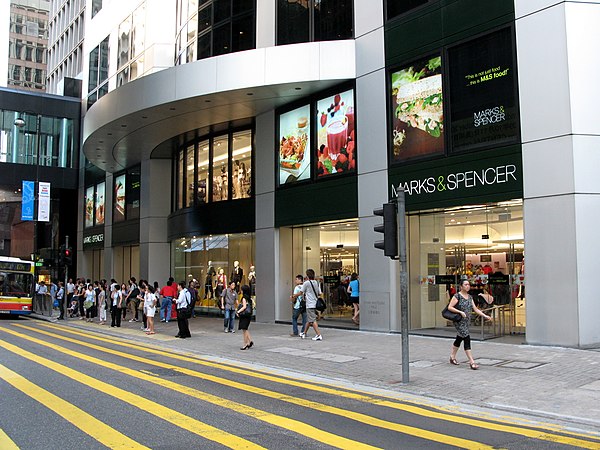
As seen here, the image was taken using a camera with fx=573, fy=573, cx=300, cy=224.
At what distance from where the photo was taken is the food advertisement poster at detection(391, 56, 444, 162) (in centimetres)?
1539

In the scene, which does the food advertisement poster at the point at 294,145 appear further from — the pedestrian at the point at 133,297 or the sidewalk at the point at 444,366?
the pedestrian at the point at 133,297

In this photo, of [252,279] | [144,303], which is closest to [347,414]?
[144,303]

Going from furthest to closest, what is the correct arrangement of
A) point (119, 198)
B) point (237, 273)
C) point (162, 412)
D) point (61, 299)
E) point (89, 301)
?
point (119, 198)
point (61, 299)
point (89, 301)
point (237, 273)
point (162, 412)

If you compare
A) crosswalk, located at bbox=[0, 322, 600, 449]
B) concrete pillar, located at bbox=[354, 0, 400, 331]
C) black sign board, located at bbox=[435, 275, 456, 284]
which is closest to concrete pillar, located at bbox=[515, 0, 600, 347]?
black sign board, located at bbox=[435, 275, 456, 284]

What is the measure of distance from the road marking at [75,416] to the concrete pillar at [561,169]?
9.86 metres

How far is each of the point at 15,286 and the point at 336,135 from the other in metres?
18.4

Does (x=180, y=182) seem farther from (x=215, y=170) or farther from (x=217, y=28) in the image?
(x=217, y=28)

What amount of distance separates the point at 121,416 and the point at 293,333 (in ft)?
32.0

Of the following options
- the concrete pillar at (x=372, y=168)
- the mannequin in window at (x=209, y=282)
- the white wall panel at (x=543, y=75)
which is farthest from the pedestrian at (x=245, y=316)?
the mannequin in window at (x=209, y=282)

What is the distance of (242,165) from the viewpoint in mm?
22609

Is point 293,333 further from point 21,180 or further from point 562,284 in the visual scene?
point 21,180

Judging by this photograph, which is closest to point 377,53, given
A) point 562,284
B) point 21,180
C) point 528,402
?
point 562,284

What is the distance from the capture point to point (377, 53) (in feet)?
55.9

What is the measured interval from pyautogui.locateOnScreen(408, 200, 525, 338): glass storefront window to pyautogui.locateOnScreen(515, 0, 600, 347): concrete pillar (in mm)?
1308
